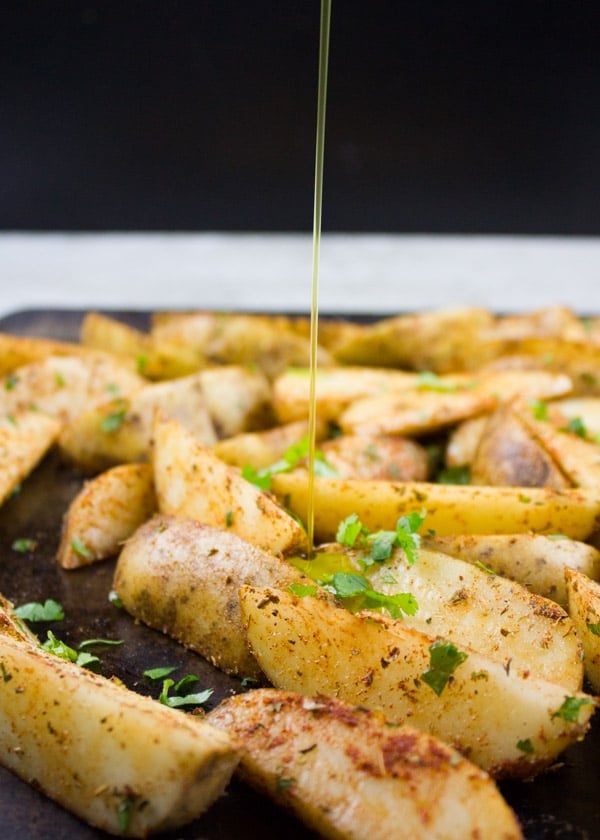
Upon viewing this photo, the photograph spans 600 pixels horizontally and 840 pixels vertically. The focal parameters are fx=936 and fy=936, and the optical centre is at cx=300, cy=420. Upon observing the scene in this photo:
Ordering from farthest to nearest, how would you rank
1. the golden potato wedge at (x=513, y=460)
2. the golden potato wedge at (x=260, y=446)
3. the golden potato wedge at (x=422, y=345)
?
the golden potato wedge at (x=422, y=345) < the golden potato wedge at (x=260, y=446) < the golden potato wedge at (x=513, y=460)

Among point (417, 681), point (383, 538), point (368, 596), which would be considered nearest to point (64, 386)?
point (383, 538)

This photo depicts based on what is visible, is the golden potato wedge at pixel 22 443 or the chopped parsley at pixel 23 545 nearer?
the chopped parsley at pixel 23 545

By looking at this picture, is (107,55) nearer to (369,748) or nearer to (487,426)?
(487,426)

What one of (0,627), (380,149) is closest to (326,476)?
(0,627)

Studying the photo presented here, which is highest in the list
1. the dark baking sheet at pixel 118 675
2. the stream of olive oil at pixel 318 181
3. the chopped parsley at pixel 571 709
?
the stream of olive oil at pixel 318 181

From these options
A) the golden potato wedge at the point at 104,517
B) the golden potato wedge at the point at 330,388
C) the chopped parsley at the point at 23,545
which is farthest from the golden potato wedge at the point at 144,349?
the chopped parsley at the point at 23,545

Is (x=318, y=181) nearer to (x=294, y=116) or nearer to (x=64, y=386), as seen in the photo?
(x=64, y=386)

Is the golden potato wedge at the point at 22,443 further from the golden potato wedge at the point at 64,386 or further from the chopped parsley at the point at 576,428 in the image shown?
the chopped parsley at the point at 576,428

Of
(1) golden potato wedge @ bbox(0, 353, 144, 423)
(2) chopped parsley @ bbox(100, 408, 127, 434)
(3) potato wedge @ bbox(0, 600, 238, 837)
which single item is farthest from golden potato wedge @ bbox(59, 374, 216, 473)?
(3) potato wedge @ bbox(0, 600, 238, 837)
